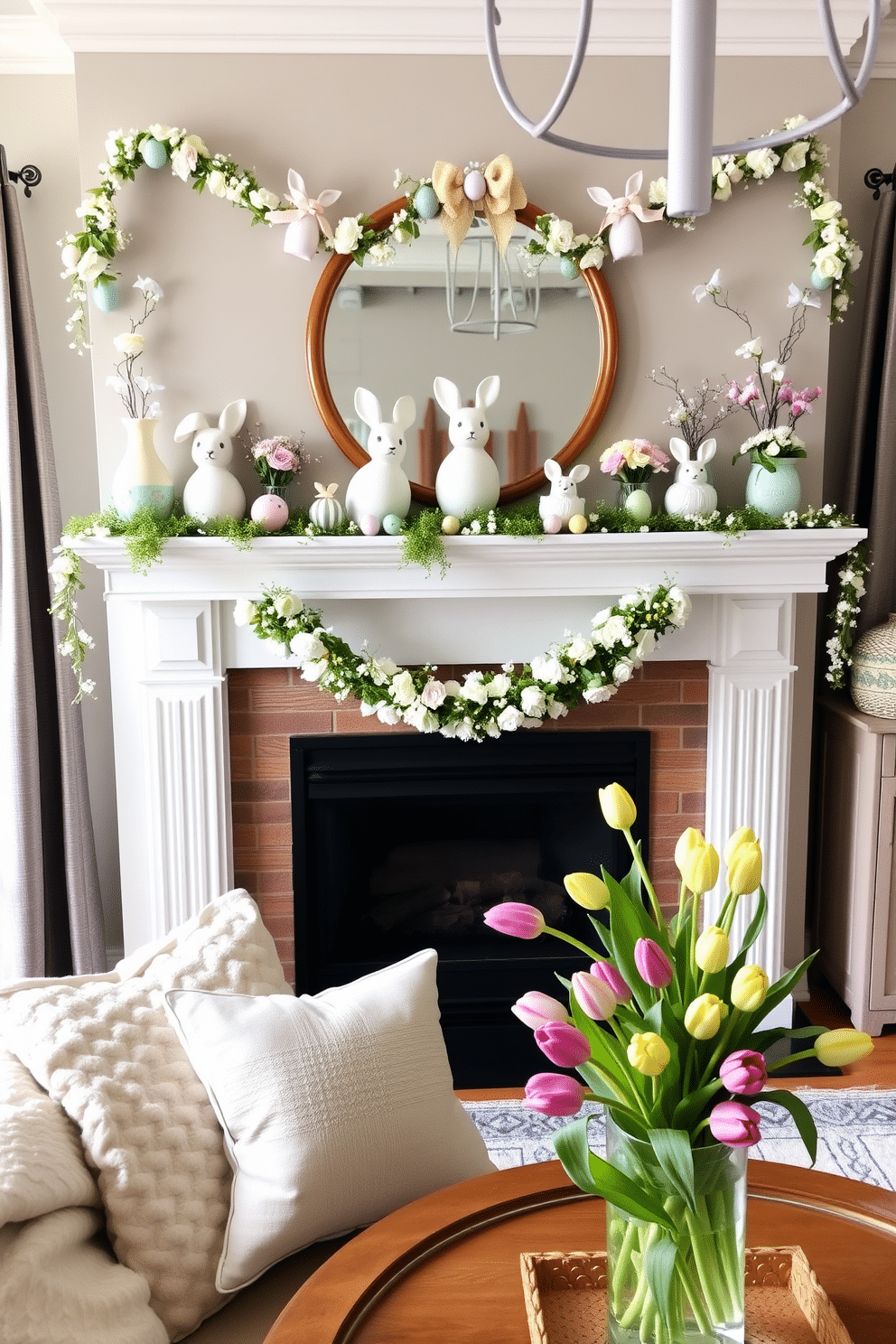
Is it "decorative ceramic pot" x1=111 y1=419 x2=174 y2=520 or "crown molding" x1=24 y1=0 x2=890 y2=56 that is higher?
"crown molding" x1=24 y1=0 x2=890 y2=56

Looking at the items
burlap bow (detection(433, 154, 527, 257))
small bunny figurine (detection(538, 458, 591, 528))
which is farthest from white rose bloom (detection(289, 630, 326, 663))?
burlap bow (detection(433, 154, 527, 257))

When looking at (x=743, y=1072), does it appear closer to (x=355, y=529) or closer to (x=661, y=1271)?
(x=661, y=1271)

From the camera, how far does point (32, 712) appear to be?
113 inches

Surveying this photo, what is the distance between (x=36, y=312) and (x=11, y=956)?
5.56ft

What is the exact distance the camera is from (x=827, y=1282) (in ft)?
3.92

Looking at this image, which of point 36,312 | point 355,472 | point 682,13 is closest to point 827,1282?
point 682,13

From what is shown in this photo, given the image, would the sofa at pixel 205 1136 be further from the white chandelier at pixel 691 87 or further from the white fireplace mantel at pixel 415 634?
the white fireplace mantel at pixel 415 634

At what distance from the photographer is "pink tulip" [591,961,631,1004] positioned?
103cm

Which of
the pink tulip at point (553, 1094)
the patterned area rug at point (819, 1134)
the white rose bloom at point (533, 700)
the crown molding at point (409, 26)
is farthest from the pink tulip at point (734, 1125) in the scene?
the crown molding at point (409, 26)

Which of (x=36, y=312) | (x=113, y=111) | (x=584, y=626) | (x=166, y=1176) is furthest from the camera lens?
(x=36, y=312)

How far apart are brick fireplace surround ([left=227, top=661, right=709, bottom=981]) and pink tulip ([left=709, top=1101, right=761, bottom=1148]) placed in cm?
192

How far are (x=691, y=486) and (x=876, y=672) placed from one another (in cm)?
72

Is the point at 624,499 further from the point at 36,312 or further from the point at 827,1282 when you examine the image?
the point at 827,1282

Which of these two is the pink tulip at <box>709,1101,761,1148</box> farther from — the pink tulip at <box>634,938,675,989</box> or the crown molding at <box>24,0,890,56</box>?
the crown molding at <box>24,0,890,56</box>
